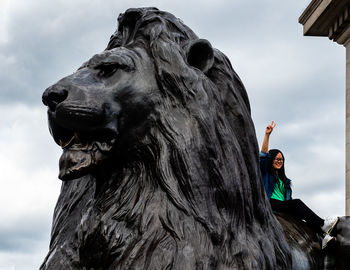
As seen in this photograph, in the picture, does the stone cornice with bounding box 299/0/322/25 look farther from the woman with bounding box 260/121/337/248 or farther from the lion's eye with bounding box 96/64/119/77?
the lion's eye with bounding box 96/64/119/77

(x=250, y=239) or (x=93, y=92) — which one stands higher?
(x=93, y=92)

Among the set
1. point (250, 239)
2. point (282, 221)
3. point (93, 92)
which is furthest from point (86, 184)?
point (282, 221)

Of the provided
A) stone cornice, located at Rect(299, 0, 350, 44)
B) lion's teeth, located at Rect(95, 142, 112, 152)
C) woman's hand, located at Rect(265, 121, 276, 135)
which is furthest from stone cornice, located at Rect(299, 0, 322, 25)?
lion's teeth, located at Rect(95, 142, 112, 152)

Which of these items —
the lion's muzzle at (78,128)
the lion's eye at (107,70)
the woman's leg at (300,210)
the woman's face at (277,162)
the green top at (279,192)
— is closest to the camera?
the lion's muzzle at (78,128)

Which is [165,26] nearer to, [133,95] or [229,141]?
[133,95]

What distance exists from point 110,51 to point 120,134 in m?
0.50

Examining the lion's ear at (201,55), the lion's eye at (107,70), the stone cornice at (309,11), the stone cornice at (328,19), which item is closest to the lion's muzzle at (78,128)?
the lion's eye at (107,70)

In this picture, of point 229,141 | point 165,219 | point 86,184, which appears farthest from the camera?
point 86,184

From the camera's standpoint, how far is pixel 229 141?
3822 millimetres

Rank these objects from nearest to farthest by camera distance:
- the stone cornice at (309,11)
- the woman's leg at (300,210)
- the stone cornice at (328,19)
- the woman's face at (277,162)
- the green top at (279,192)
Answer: the woman's leg at (300,210) < the green top at (279,192) < the woman's face at (277,162) < the stone cornice at (328,19) < the stone cornice at (309,11)

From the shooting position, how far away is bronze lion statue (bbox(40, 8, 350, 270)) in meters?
3.56

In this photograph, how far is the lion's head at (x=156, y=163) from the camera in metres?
3.56

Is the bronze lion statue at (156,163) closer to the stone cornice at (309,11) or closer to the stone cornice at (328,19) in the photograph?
the stone cornice at (328,19)

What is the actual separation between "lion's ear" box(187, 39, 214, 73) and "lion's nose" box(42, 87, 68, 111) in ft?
2.55
